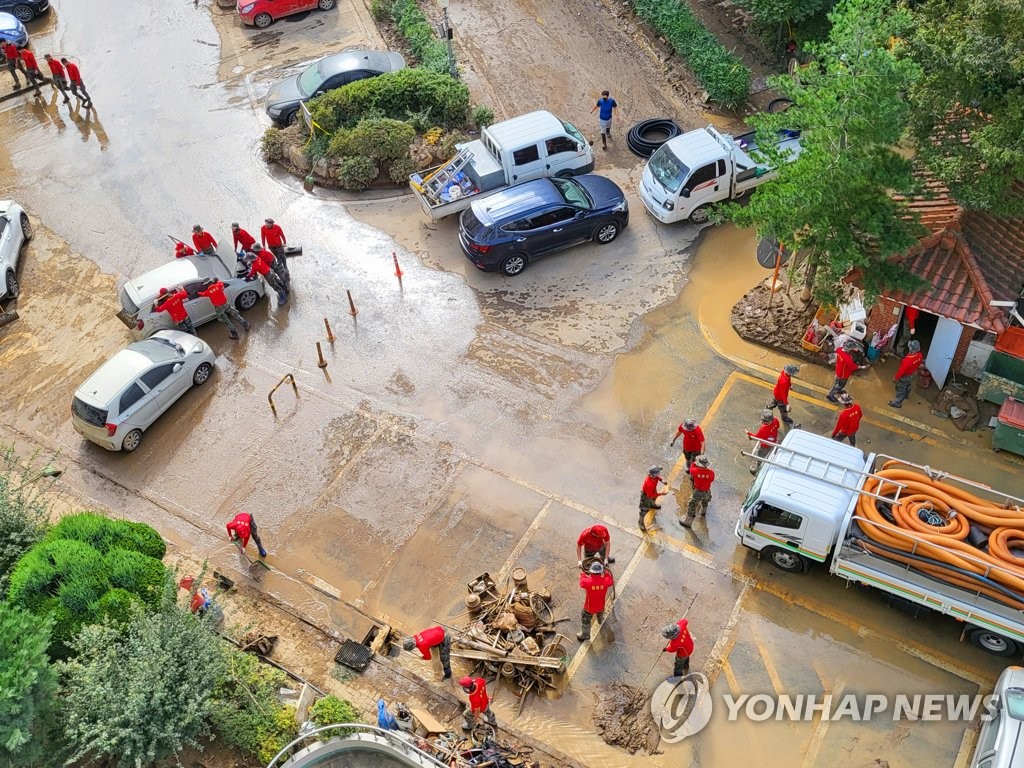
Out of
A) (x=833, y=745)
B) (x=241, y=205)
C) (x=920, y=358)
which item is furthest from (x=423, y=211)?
(x=833, y=745)

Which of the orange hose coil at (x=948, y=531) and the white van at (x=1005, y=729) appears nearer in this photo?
the white van at (x=1005, y=729)

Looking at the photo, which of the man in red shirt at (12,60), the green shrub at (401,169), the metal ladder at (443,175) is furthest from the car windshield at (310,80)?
the man in red shirt at (12,60)

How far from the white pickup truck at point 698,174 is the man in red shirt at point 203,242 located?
10.5 m

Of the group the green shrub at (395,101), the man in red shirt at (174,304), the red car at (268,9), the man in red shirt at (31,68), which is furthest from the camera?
the red car at (268,9)

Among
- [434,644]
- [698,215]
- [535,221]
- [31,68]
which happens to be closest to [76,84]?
[31,68]

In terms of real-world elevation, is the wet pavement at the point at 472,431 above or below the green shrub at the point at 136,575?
below

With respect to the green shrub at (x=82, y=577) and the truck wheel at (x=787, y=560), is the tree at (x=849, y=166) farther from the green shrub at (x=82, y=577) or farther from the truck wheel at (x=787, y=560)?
the green shrub at (x=82, y=577)

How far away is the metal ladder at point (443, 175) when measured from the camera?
73.3 feet

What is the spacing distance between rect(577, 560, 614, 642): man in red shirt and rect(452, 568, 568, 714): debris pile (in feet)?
1.72

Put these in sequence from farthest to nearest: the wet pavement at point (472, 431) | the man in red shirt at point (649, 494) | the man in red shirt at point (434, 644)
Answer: the man in red shirt at point (649, 494)
the wet pavement at point (472, 431)
the man in red shirt at point (434, 644)

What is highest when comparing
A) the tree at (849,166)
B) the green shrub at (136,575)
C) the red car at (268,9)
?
the tree at (849,166)

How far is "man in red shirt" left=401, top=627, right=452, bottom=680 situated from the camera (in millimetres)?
13930

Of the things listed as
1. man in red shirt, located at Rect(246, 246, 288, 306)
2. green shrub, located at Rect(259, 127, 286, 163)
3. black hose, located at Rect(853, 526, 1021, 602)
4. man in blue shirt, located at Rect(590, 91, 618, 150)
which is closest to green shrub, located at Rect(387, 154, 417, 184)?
green shrub, located at Rect(259, 127, 286, 163)

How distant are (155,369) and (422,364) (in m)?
5.55
